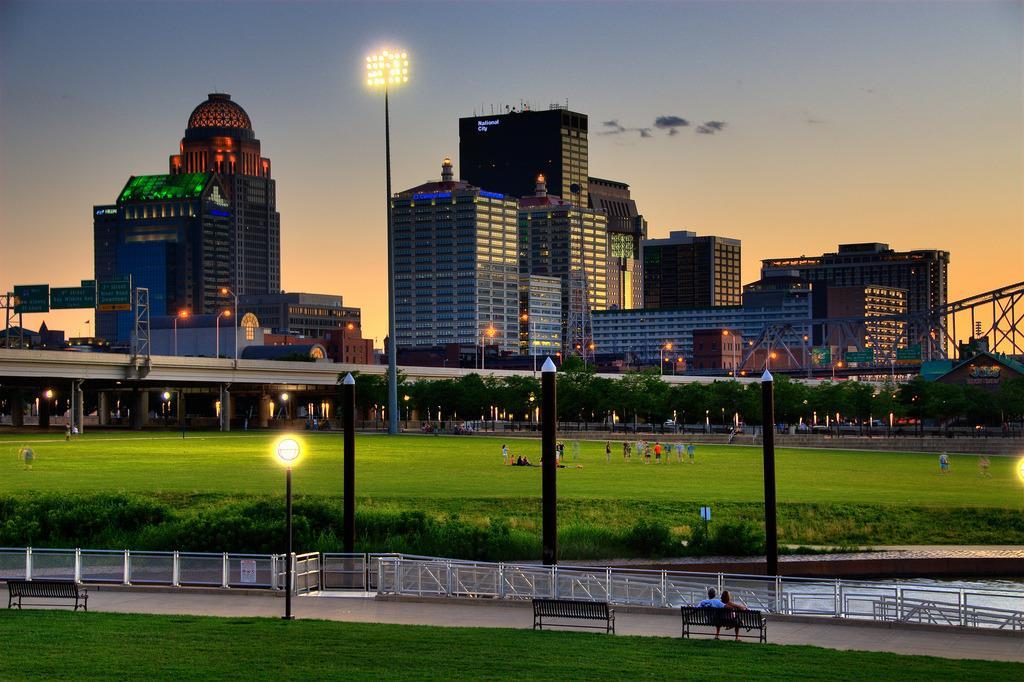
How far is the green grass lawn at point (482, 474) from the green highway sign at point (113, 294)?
108 ft

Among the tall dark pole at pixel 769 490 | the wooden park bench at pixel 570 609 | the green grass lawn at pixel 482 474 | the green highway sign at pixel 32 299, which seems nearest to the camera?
the wooden park bench at pixel 570 609

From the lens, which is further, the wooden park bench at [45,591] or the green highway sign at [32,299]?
the green highway sign at [32,299]

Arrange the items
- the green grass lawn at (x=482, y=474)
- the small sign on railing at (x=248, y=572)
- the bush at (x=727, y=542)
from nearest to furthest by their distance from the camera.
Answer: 1. the small sign on railing at (x=248, y=572)
2. the bush at (x=727, y=542)
3. the green grass lawn at (x=482, y=474)

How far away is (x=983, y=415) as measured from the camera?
171m

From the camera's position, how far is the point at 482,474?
7806cm

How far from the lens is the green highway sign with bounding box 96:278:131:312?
14138 cm

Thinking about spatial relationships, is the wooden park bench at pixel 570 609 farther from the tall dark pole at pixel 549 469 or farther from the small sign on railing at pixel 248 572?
the small sign on railing at pixel 248 572

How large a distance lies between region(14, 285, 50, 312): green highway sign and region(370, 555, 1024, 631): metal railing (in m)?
119

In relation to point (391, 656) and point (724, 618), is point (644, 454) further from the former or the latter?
point (391, 656)

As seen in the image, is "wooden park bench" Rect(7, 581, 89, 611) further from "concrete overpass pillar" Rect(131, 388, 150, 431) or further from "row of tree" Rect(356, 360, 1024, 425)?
"row of tree" Rect(356, 360, 1024, 425)

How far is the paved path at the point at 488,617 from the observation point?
27.5 meters

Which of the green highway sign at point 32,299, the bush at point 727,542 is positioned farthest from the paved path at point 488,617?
the green highway sign at point 32,299

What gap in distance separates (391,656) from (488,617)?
18.1 feet

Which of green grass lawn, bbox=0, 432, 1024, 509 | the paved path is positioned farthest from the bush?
the paved path
